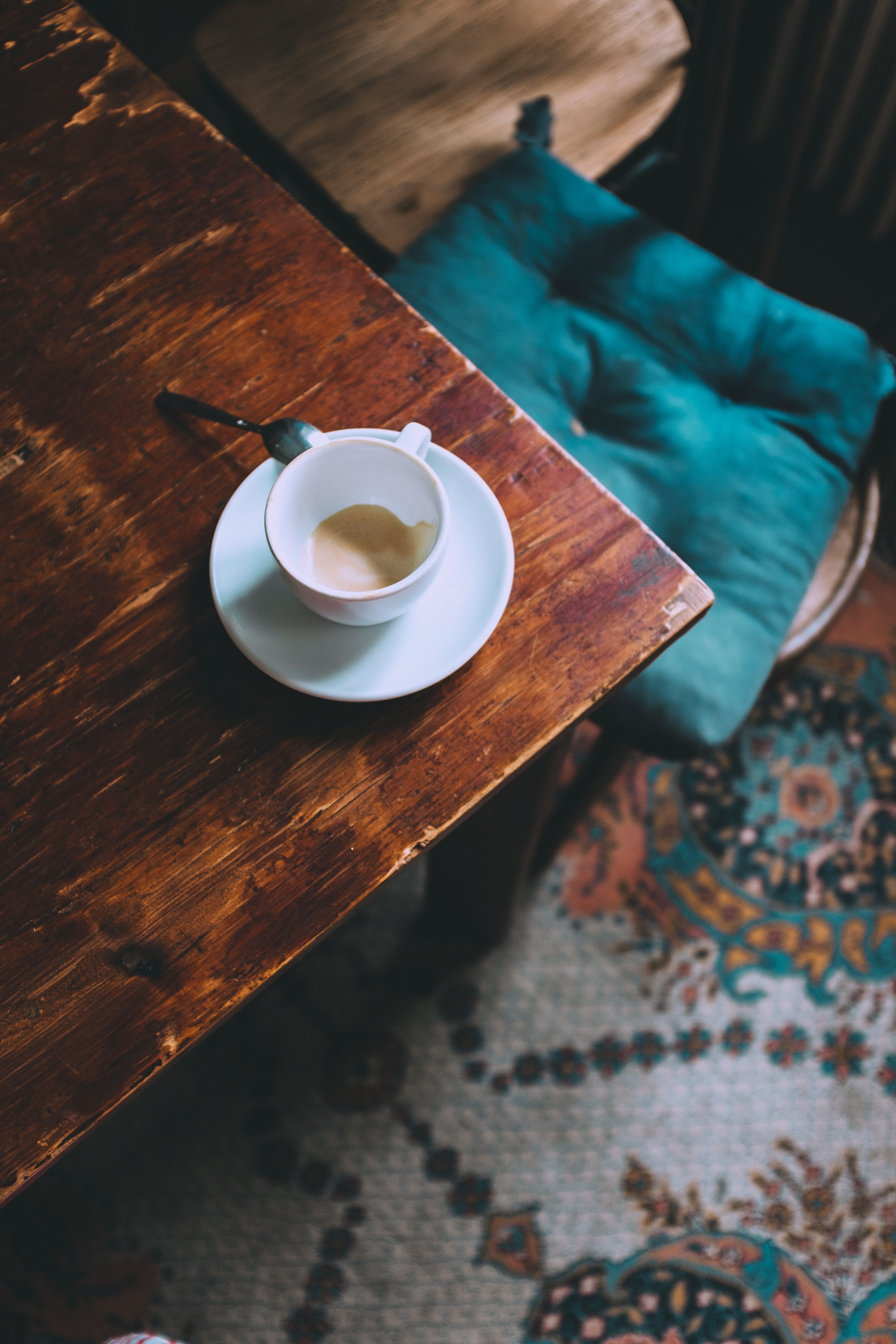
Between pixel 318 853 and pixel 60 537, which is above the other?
pixel 60 537

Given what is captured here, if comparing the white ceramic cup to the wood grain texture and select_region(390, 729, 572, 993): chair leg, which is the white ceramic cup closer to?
select_region(390, 729, 572, 993): chair leg

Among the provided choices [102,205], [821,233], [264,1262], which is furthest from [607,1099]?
[821,233]

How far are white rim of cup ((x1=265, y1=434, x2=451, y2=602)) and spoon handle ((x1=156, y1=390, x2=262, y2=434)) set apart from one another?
0.07 metres

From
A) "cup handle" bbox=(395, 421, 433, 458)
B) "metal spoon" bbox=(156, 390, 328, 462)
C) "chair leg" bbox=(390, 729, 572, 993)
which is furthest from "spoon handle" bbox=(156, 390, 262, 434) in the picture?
"chair leg" bbox=(390, 729, 572, 993)

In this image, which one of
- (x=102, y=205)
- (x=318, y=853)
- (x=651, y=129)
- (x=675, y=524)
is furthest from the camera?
(x=651, y=129)

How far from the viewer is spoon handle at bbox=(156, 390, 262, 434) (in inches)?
24.1

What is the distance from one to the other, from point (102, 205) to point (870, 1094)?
128 centimetres

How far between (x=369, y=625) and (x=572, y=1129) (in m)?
0.88

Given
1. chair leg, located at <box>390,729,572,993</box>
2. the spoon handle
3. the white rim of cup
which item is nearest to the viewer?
the white rim of cup

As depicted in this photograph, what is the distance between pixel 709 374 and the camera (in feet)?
3.00

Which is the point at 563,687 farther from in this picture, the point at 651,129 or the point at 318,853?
the point at 651,129

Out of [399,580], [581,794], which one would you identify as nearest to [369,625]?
[399,580]

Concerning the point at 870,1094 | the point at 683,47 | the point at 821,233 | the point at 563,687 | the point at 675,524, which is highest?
the point at 683,47

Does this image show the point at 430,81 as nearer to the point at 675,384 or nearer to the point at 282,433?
the point at 675,384
